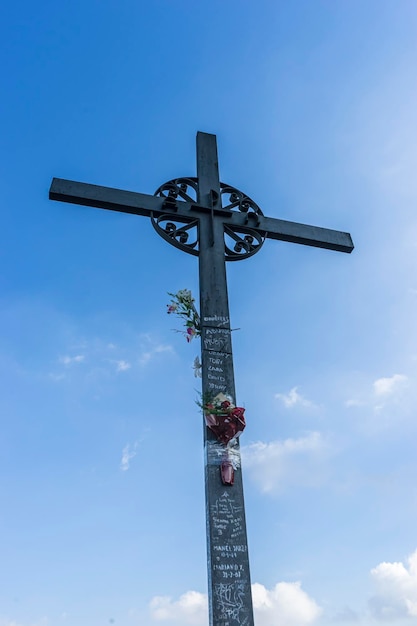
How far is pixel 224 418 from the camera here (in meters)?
4.93

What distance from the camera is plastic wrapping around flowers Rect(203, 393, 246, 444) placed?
16.0 feet

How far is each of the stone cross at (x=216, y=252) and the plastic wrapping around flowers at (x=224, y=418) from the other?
7 cm

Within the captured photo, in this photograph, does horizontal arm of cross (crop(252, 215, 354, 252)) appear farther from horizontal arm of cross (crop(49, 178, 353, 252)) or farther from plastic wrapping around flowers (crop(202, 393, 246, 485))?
plastic wrapping around flowers (crop(202, 393, 246, 485))

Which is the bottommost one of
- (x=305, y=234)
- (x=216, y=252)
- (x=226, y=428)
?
(x=226, y=428)

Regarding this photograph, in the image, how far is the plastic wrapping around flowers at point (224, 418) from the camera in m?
4.89

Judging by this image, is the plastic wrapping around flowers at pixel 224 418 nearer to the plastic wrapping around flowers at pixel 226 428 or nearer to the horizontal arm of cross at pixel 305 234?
the plastic wrapping around flowers at pixel 226 428

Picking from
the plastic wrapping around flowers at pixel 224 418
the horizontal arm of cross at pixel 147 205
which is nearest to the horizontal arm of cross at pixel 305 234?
the horizontal arm of cross at pixel 147 205

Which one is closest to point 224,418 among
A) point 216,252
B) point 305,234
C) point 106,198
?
point 216,252

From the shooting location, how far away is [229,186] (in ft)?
22.2

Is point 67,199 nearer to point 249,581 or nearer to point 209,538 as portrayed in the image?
point 209,538

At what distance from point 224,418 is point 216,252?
1.88 m

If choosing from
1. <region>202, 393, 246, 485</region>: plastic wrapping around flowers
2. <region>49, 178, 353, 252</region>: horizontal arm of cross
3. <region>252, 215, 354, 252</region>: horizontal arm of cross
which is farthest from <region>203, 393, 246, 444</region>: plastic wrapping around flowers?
<region>252, 215, 354, 252</region>: horizontal arm of cross

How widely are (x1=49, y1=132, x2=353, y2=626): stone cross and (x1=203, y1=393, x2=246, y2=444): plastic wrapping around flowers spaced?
2.9 inches

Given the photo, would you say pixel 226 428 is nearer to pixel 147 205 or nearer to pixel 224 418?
pixel 224 418
